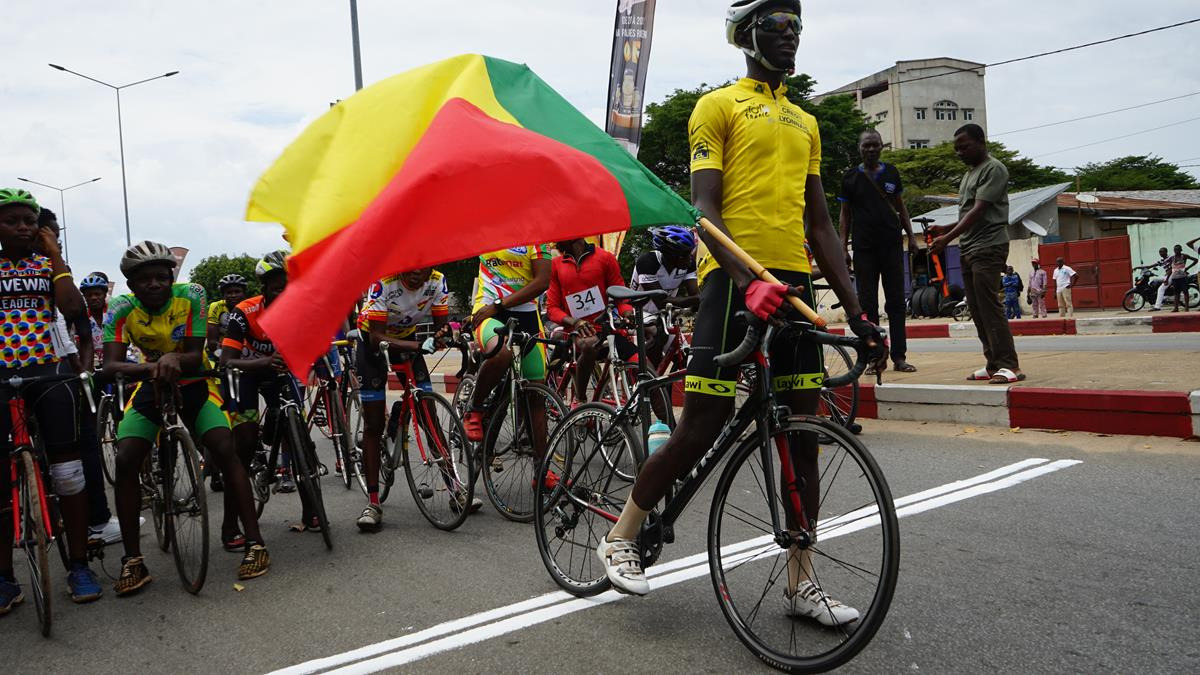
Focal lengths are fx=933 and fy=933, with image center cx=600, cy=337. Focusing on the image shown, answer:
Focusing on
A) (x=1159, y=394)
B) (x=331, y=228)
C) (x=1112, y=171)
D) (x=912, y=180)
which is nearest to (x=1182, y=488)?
(x=1159, y=394)

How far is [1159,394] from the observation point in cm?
629

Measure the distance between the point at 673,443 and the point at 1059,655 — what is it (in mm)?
1425

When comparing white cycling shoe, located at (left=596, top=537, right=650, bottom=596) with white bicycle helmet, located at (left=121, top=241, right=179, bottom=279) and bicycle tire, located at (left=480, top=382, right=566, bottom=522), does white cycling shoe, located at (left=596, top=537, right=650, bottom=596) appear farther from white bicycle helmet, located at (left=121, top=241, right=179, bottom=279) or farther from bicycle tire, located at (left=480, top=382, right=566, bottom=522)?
white bicycle helmet, located at (left=121, top=241, right=179, bottom=279)

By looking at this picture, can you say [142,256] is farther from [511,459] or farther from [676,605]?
[676,605]

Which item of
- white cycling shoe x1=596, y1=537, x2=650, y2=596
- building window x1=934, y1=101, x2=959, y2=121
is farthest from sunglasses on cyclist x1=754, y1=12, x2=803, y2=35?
building window x1=934, y1=101, x2=959, y2=121

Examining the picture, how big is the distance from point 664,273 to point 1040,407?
2.97 m

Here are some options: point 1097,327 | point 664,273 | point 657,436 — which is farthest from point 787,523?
point 1097,327

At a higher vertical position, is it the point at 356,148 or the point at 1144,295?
the point at 356,148

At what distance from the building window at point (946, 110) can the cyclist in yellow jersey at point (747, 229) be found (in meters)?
82.6

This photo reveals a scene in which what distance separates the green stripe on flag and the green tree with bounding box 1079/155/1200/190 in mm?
62271

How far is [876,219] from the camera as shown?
8438 millimetres

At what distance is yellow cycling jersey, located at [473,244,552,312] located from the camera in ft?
21.0

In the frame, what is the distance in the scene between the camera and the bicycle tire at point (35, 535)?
4266mm

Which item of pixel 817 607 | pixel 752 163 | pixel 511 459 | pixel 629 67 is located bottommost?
pixel 817 607
